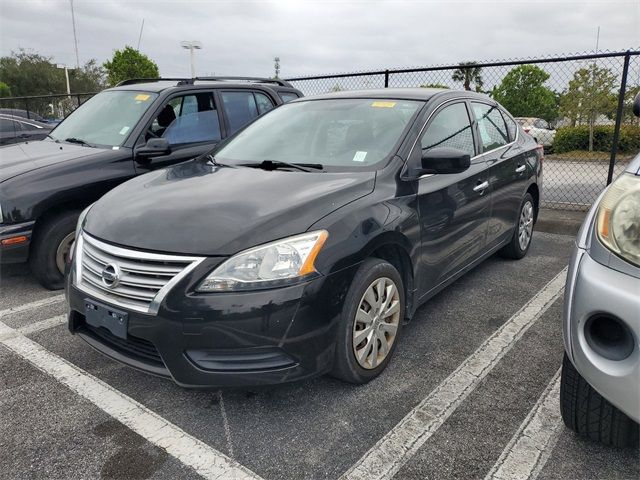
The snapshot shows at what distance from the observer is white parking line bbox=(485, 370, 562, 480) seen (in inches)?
81.4

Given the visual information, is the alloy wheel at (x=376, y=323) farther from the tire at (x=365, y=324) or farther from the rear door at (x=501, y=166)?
the rear door at (x=501, y=166)

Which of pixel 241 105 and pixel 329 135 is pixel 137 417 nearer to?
pixel 329 135

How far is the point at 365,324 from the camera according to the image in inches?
103

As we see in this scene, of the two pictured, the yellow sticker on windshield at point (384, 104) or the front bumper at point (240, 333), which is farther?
the yellow sticker on windshield at point (384, 104)

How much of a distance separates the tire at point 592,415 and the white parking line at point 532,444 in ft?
0.56

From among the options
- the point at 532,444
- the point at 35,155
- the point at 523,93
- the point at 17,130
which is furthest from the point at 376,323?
the point at 523,93

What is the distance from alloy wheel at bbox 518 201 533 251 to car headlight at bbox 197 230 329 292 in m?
3.13

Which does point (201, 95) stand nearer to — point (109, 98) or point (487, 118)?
point (109, 98)

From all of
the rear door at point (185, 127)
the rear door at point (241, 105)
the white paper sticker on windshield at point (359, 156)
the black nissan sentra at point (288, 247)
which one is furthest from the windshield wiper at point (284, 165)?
the rear door at point (241, 105)

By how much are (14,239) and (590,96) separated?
17.4 metres

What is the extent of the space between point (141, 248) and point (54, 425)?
97 centimetres

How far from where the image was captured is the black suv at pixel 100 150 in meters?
3.92

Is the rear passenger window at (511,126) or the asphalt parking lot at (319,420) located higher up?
the rear passenger window at (511,126)

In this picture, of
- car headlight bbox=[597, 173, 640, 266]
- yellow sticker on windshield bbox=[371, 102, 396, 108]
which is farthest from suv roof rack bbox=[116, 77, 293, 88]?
car headlight bbox=[597, 173, 640, 266]
